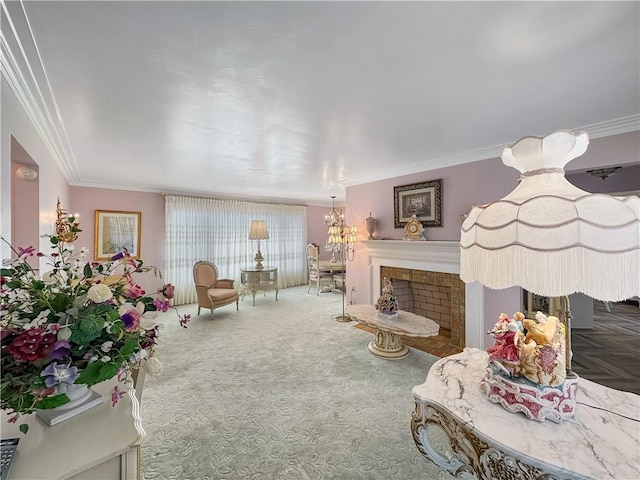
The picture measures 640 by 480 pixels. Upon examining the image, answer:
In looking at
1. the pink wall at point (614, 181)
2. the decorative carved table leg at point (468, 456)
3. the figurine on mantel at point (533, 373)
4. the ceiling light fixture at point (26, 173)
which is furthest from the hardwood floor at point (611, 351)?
the ceiling light fixture at point (26, 173)

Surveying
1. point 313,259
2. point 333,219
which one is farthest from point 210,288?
point 333,219

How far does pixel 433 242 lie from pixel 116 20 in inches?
143

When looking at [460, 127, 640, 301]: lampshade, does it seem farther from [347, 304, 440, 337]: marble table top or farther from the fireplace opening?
the fireplace opening

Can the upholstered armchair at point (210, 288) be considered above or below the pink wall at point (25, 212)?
below

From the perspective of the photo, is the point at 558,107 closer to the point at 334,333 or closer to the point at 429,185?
the point at 429,185

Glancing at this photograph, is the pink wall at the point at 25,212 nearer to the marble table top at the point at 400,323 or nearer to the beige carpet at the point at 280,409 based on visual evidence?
the beige carpet at the point at 280,409

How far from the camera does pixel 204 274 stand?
5.02 meters

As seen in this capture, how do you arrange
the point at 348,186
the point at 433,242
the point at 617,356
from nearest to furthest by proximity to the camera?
the point at 617,356 < the point at 433,242 < the point at 348,186

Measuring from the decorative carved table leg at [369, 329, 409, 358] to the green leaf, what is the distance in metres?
2.96

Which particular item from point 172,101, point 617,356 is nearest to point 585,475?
point 172,101

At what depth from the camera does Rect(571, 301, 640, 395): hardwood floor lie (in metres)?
2.77

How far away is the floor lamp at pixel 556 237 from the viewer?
85cm

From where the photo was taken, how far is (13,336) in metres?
0.90

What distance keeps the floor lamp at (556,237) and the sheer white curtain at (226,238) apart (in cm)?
587
